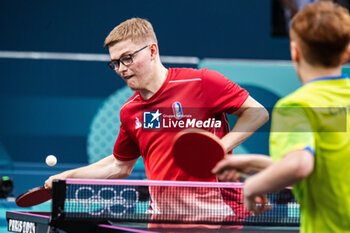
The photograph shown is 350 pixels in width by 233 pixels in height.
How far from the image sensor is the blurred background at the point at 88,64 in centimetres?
639

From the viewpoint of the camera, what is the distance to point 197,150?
7.73ft

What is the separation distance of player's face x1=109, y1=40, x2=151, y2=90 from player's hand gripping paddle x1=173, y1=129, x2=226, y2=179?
40.1 inches

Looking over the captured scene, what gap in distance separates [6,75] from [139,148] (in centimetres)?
422

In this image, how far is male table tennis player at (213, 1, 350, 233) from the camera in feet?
5.65

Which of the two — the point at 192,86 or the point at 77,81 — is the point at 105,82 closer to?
the point at 77,81

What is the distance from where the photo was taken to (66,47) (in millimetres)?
8250

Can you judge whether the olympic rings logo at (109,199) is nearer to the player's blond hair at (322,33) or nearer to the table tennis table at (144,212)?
the table tennis table at (144,212)

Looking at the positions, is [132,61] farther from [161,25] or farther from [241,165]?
[161,25]

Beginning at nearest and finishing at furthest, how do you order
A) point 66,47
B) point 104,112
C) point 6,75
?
point 104,112 → point 6,75 → point 66,47

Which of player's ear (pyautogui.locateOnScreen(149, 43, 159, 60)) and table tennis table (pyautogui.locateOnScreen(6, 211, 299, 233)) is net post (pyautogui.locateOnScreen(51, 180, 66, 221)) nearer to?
table tennis table (pyautogui.locateOnScreen(6, 211, 299, 233))

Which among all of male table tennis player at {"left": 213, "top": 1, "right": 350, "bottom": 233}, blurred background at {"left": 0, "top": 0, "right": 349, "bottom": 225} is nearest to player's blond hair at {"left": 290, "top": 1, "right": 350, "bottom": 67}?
male table tennis player at {"left": 213, "top": 1, "right": 350, "bottom": 233}

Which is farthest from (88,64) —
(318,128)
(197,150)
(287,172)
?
(287,172)

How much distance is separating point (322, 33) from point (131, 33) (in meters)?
1.78

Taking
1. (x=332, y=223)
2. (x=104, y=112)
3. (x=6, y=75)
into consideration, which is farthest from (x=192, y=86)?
(x=6, y=75)
